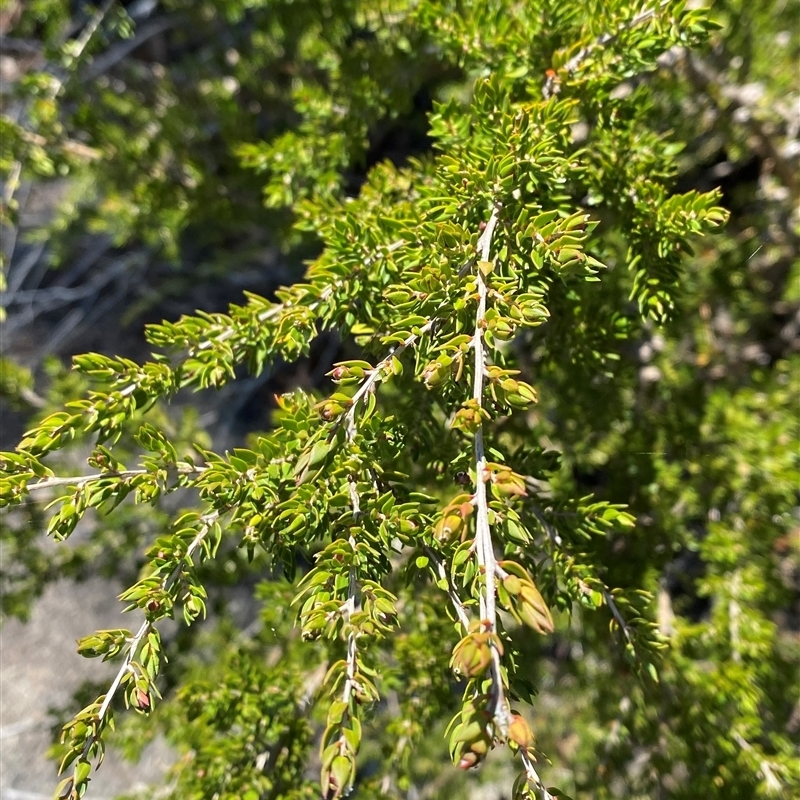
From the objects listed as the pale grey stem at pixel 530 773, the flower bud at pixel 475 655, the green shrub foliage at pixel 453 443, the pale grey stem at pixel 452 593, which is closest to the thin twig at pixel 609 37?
the green shrub foliage at pixel 453 443

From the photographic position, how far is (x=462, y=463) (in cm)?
87

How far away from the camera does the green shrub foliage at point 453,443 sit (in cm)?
81

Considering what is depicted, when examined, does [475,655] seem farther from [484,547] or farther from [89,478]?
[89,478]

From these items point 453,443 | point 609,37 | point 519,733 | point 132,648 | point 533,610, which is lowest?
point 132,648

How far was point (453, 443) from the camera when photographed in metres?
1.09

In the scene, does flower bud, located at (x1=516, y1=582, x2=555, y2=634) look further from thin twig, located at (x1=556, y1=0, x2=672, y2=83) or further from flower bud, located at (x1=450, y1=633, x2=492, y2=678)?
thin twig, located at (x1=556, y1=0, x2=672, y2=83)

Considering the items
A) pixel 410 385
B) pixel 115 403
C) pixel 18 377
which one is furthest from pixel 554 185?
pixel 18 377

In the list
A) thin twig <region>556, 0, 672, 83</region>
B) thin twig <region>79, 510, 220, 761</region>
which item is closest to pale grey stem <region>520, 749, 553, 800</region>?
thin twig <region>79, 510, 220, 761</region>

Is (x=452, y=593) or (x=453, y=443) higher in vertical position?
(x=453, y=443)

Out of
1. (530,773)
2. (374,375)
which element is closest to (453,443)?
(374,375)

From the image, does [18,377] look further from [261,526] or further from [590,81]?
[590,81]

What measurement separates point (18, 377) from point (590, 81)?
1.82 meters

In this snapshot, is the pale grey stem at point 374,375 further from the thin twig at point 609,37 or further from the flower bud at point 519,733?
the thin twig at point 609,37

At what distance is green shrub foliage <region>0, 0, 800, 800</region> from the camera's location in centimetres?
81
